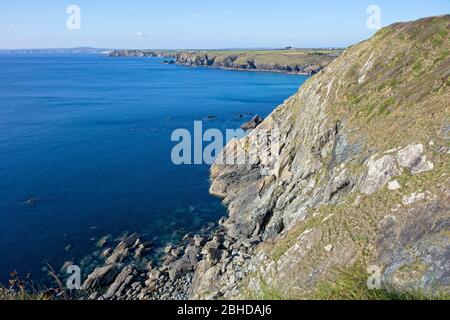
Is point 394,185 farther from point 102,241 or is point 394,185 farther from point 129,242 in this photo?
point 102,241

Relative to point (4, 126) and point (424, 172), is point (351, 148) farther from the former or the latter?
point (4, 126)

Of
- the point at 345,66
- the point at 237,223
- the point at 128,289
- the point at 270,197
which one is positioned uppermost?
the point at 345,66

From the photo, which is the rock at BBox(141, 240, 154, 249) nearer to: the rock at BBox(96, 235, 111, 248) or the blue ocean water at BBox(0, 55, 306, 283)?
the blue ocean water at BBox(0, 55, 306, 283)

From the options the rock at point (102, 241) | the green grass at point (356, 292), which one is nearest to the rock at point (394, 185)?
the green grass at point (356, 292)

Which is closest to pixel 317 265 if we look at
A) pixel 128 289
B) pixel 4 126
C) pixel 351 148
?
pixel 351 148

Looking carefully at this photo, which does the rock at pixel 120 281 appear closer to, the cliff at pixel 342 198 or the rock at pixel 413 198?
the cliff at pixel 342 198

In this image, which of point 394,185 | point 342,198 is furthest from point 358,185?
point 394,185

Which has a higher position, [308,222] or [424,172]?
[424,172]
